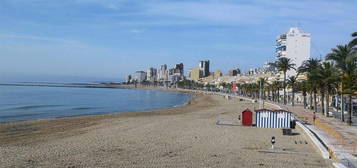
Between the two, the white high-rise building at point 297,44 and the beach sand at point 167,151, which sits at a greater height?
the white high-rise building at point 297,44

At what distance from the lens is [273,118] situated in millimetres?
27969

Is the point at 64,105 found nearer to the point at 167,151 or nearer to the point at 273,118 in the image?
the point at 273,118

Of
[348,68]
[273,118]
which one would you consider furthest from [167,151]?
[348,68]

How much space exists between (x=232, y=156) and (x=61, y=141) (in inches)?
404

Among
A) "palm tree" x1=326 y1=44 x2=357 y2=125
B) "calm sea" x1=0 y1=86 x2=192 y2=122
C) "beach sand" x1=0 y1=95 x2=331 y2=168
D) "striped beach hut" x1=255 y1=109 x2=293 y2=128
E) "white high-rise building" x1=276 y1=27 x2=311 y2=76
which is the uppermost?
"white high-rise building" x1=276 y1=27 x2=311 y2=76

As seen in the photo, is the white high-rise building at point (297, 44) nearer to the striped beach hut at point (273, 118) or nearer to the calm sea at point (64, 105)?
the calm sea at point (64, 105)

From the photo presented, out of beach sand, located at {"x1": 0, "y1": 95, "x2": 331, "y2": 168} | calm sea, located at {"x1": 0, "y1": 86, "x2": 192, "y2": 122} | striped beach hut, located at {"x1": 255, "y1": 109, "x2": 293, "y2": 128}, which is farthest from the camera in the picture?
calm sea, located at {"x1": 0, "y1": 86, "x2": 192, "y2": 122}

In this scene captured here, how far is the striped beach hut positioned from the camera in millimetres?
27547

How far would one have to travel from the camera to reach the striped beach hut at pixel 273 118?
27.5m

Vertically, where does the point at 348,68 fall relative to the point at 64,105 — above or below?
above

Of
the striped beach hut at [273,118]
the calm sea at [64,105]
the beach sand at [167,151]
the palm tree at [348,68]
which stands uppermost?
the palm tree at [348,68]

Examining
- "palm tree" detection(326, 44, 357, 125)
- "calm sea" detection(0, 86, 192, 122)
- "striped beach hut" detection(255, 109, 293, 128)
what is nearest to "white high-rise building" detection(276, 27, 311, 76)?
"calm sea" detection(0, 86, 192, 122)

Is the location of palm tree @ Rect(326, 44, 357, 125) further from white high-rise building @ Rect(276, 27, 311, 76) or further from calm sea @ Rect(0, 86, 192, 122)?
white high-rise building @ Rect(276, 27, 311, 76)

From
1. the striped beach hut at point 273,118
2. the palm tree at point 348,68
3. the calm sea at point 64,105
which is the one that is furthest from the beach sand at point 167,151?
the calm sea at point 64,105
